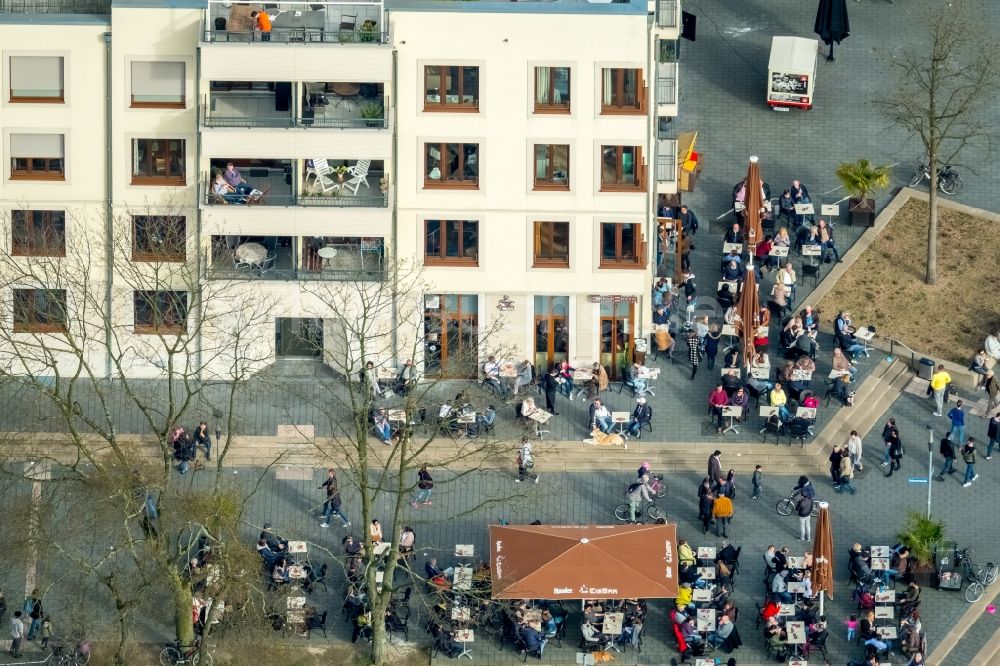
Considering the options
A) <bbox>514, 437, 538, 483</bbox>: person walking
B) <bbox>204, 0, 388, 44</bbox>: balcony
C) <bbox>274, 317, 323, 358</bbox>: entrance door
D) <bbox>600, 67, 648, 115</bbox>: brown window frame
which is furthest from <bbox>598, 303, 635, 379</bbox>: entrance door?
<bbox>204, 0, 388, 44</bbox>: balcony

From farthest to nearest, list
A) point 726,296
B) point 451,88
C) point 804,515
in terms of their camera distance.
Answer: point 726,296 < point 451,88 < point 804,515

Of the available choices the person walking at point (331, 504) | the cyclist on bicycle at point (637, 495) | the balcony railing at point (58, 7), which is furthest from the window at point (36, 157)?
the cyclist on bicycle at point (637, 495)

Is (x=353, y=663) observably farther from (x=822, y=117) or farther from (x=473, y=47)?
(x=822, y=117)

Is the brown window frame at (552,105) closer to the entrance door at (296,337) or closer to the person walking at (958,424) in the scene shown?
the entrance door at (296,337)

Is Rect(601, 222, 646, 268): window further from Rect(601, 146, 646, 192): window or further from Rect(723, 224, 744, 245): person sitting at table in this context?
Rect(723, 224, 744, 245): person sitting at table

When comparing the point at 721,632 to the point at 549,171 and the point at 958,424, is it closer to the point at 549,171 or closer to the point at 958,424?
the point at 958,424

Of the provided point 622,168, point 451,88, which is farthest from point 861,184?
point 451,88

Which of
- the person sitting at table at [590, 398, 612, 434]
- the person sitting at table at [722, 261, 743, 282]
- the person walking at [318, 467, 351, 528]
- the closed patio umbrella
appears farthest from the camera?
the closed patio umbrella
